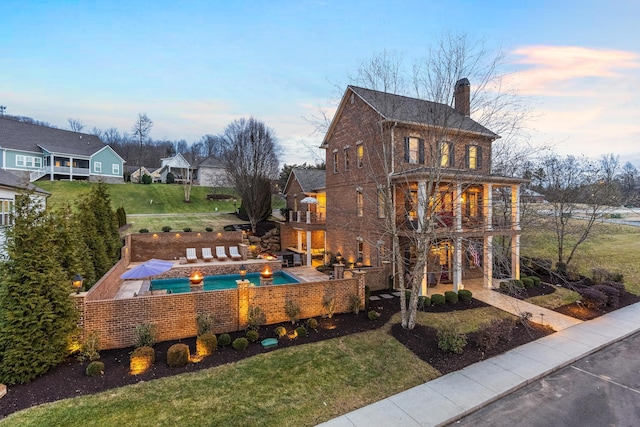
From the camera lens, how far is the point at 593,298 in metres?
12.3

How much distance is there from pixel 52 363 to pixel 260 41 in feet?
58.6

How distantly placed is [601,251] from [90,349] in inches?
1325

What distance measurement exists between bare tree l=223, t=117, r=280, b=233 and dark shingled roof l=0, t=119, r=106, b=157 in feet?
77.2

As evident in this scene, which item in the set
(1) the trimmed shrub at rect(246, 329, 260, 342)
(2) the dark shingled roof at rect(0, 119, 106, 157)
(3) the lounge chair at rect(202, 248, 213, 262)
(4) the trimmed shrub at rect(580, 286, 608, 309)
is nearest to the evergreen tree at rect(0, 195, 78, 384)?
(1) the trimmed shrub at rect(246, 329, 260, 342)

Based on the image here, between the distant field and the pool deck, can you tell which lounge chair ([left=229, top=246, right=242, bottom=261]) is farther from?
the distant field

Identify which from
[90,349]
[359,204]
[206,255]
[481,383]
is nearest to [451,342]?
[481,383]

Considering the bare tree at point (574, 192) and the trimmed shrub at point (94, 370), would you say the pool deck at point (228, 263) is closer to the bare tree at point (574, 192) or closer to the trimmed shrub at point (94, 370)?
the trimmed shrub at point (94, 370)

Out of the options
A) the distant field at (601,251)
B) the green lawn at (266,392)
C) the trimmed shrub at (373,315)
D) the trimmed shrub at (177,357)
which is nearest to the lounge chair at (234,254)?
the trimmed shrub at (373,315)

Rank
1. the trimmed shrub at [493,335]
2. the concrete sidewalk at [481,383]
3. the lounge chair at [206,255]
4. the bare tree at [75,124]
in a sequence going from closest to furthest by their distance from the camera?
1. the concrete sidewalk at [481,383]
2. the trimmed shrub at [493,335]
3. the lounge chair at [206,255]
4. the bare tree at [75,124]

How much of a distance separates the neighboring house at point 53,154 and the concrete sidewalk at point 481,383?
4035 centimetres

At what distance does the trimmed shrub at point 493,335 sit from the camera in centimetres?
861

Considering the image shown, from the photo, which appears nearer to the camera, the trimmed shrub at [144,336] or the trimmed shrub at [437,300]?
the trimmed shrub at [144,336]

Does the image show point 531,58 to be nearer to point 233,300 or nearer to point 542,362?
point 542,362

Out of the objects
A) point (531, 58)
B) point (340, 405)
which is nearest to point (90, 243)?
point (340, 405)
